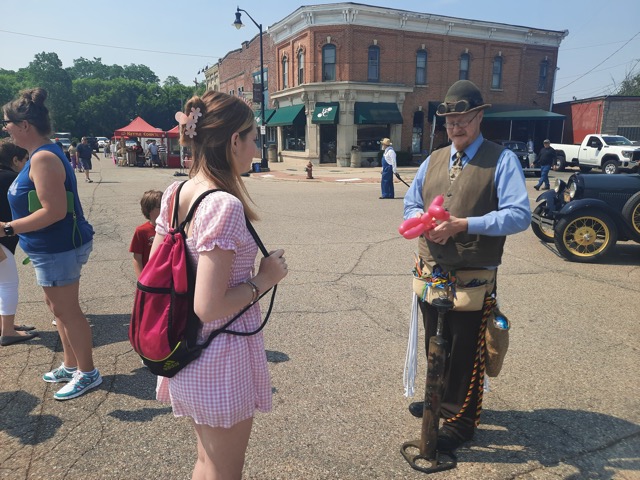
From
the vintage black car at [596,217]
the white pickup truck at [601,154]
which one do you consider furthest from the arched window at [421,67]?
the vintage black car at [596,217]

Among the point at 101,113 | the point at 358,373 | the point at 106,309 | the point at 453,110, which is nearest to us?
the point at 453,110

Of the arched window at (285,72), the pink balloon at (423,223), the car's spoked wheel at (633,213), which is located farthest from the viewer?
the arched window at (285,72)

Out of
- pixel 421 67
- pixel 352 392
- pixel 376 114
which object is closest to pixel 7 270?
pixel 352 392

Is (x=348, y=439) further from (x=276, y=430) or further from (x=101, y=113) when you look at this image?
(x=101, y=113)

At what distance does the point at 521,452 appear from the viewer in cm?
261

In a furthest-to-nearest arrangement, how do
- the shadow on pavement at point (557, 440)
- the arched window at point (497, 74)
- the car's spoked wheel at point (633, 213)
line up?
the arched window at point (497, 74) < the car's spoked wheel at point (633, 213) < the shadow on pavement at point (557, 440)

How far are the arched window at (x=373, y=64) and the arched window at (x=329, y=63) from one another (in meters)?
2.08

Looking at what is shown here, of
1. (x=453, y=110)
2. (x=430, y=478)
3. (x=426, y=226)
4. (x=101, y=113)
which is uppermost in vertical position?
(x=101, y=113)

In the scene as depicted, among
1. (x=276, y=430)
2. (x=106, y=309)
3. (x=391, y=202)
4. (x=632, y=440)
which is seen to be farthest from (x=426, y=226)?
(x=391, y=202)

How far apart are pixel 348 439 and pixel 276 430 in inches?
18.0

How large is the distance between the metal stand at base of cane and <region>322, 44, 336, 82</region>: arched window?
2588cm

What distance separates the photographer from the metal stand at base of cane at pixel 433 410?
2.42 m

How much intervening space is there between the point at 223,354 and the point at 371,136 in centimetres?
2678

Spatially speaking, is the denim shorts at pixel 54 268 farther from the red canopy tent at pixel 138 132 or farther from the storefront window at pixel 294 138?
the storefront window at pixel 294 138
